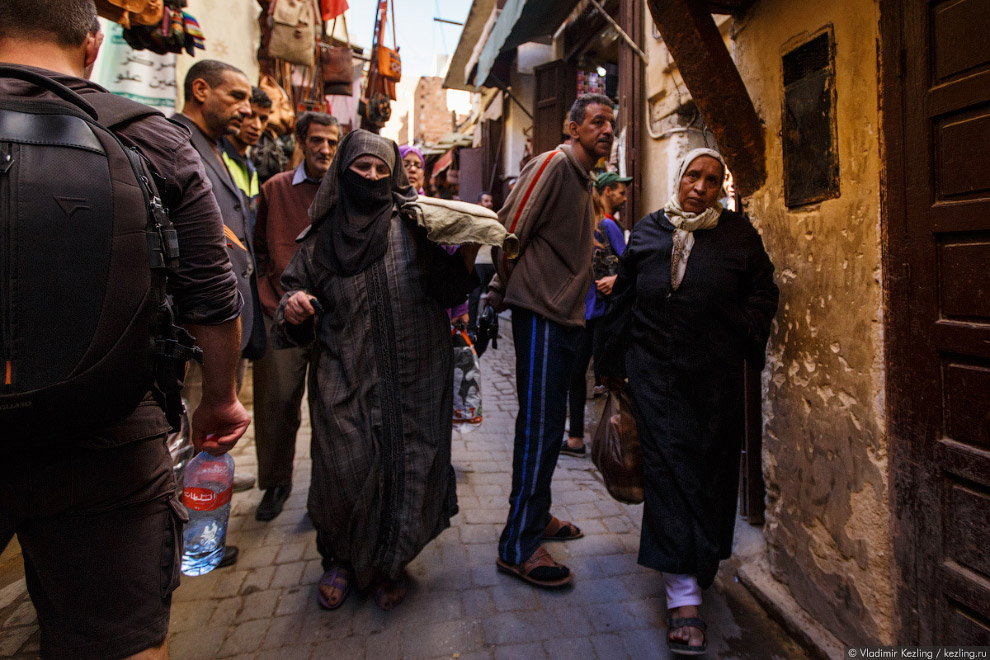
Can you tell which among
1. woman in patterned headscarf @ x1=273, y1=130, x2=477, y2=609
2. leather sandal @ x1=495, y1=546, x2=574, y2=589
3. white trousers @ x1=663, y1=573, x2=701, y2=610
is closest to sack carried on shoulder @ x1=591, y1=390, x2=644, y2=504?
white trousers @ x1=663, y1=573, x2=701, y2=610

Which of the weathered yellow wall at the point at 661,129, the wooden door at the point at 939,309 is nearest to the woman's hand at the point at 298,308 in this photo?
the wooden door at the point at 939,309

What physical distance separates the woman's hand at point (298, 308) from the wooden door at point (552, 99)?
7.05 meters

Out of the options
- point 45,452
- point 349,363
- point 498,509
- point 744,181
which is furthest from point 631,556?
point 45,452

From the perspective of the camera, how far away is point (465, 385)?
149 inches

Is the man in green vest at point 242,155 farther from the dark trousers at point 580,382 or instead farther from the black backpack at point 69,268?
the dark trousers at point 580,382

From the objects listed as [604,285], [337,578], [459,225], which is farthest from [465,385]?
[459,225]

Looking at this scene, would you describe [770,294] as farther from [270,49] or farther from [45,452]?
[270,49]

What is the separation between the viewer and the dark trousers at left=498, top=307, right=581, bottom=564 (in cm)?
267

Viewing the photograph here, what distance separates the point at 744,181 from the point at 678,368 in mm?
990

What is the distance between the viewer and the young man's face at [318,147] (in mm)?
3498

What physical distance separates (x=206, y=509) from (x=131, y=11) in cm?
287

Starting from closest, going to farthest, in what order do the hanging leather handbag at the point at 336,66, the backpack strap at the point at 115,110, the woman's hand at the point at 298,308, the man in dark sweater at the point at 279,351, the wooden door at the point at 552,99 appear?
the backpack strap at the point at 115,110
the woman's hand at the point at 298,308
the man in dark sweater at the point at 279,351
the wooden door at the point at 552,99
the hanging leather handbag at the point at 336,66

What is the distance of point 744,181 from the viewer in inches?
105

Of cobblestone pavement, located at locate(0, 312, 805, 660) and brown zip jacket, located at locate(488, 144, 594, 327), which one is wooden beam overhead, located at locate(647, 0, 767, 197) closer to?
brown zip jacket, located at locate(488, 144, 594, 327)
